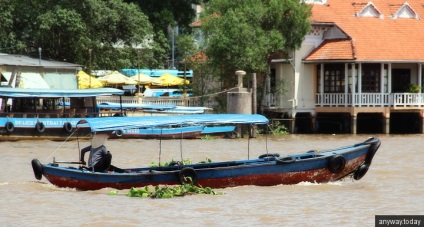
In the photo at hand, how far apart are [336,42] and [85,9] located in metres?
11.0

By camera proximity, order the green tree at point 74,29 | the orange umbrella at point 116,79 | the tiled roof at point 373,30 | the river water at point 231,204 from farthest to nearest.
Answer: the orange umbrella at point 116,79
the green tree at point 74,29
the tiled roof at point 373,30
the river water at point 231,204

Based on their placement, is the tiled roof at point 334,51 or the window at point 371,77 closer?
the tiled roof at point 334,51

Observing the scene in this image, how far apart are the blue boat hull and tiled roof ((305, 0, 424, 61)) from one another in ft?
62.6

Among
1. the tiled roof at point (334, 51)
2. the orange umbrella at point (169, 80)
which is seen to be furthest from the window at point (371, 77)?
the orange umbrella at point (169, 80)

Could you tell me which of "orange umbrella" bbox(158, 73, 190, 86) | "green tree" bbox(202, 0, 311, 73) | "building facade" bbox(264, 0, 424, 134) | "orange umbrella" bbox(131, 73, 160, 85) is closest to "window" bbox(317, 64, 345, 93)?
"building facade" bbox(264, 0, 424, 134)

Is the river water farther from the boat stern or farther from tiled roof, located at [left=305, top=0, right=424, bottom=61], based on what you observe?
tiled roof, located at [left=305, top=0, right=424, bottom=61]

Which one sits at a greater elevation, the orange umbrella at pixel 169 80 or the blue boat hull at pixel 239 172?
the orange umbrella at pixel 169 80

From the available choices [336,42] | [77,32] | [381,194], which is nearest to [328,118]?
[336,42]

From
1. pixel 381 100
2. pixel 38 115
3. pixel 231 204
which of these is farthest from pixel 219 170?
pixel 381 100

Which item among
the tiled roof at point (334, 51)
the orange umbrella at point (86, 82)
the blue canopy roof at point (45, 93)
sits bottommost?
the blue canopy roof at point (45, 93)

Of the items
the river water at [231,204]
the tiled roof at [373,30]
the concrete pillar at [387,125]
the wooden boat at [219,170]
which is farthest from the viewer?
the tiled roof at [373,30]

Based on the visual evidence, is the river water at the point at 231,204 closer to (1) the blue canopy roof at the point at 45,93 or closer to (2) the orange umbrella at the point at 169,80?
(1) the blue canopy roof at the point at 45,93

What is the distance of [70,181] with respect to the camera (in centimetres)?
2020

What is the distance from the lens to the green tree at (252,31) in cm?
3875
